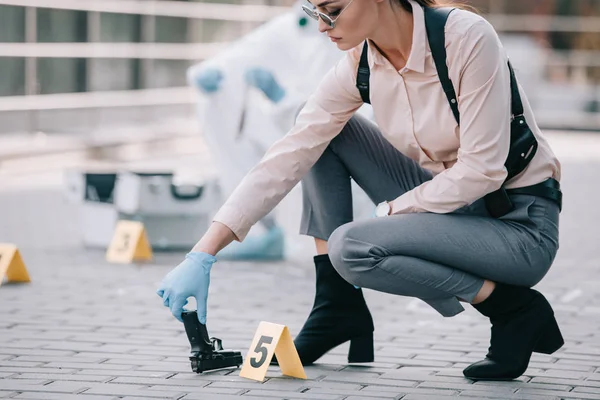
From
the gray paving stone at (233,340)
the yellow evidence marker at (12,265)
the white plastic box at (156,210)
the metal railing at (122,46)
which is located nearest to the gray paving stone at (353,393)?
the gray paving stone at (233,340)

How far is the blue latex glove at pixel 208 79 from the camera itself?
266 inches

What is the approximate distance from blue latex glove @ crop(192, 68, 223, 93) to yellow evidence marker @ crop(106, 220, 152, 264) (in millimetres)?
814

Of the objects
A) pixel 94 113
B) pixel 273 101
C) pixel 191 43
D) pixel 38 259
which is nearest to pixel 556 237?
pixel 273 101

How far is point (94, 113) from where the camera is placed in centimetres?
1602

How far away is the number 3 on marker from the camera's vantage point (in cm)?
Result: 367

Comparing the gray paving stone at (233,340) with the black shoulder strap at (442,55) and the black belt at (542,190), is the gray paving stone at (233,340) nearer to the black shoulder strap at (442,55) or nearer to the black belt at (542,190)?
the black belt at (542,190)

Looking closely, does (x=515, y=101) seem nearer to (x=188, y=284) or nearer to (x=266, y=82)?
(x=188, y=284)

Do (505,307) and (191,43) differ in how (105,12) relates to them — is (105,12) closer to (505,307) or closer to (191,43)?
(191,43)

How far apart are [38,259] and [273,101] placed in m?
1.46

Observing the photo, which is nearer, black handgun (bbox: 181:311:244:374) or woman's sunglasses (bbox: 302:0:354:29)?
woman's sunglasses (bbox: 302:0:354:29)

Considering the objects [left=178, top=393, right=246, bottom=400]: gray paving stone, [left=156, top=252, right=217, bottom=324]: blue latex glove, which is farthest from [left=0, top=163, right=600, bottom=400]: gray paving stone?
[left=156, top=252, right=217, bottom=324]: blue latex glove

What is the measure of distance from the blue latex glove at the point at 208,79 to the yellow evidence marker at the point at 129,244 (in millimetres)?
814

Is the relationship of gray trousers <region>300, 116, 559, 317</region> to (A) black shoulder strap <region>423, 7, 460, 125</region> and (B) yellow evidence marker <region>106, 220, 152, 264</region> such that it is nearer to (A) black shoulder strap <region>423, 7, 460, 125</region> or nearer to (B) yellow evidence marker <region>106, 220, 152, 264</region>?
(A) black shoulder strap <region>423, 7, 460, 125</region>

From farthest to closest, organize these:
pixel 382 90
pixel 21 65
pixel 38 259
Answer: pixel 21 65 → pixel 38 259 → pixel 382 90
